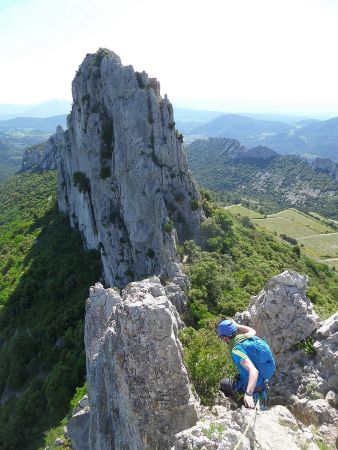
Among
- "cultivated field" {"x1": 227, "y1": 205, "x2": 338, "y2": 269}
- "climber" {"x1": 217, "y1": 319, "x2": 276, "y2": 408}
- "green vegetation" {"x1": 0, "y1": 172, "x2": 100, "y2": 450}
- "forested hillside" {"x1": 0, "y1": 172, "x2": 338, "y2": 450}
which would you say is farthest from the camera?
"cultivated field" {"x1": 227, "y1": 205, "x2": 338, "y2": 269}

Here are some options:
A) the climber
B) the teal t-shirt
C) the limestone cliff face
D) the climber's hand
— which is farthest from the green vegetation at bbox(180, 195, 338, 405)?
the climber's hand

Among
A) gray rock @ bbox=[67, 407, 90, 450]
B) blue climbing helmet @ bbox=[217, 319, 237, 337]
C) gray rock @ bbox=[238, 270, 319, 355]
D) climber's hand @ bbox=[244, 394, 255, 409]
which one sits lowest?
gray rock @ bbox=[67, 407, 90, 450]

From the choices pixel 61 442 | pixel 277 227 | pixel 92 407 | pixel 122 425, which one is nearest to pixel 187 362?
pixel 122 425

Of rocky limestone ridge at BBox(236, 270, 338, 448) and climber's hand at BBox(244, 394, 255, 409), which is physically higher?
climber's hand at BBox(244, 394, 255, 409)

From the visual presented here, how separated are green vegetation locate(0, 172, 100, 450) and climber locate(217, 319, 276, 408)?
2822cm

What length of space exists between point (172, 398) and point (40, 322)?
45.5 meters

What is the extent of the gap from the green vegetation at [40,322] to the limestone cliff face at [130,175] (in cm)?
614

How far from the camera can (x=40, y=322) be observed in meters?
54.5

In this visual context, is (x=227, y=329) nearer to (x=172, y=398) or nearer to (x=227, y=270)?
(x=172, y=398)

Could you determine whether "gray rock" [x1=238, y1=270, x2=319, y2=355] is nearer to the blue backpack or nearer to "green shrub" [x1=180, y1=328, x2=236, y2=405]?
"green shrub" [x1=180, y1=328, x2=236, y2=405]

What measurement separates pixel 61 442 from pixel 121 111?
41560mm

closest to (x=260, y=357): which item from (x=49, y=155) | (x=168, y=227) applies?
(x=168, y=227)

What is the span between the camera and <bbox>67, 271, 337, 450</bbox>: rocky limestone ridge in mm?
10438

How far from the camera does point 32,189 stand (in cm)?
13150
